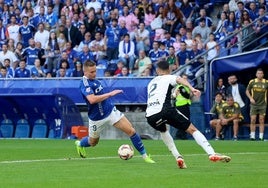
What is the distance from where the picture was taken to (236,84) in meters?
29.0

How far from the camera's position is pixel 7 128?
32.2 m

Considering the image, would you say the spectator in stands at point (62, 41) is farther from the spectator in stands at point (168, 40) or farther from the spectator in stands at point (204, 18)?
the spectator in stands at point (204, 18)

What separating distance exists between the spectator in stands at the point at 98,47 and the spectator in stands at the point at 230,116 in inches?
225

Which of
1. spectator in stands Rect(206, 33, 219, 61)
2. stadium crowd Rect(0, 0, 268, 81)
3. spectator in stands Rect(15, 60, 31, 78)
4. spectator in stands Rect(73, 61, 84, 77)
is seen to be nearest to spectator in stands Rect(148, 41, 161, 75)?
stadium crowd Rect(0, 0, 268, 81)

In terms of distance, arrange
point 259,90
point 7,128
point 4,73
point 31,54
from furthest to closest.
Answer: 1. point 31,54
2. point 4,73
3. point 7,128
4. point 259,90

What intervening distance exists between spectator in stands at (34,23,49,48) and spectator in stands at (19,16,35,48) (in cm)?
61

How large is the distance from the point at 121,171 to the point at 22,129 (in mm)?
17950

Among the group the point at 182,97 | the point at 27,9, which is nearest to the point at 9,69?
the point at 27,9

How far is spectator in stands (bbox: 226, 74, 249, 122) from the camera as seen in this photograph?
28.9 m

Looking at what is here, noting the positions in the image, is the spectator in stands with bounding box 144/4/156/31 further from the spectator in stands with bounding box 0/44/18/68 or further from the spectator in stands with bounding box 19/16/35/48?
the spectator in stands with bounding box 0/44/18/68

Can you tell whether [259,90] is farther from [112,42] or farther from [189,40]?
[112,42]

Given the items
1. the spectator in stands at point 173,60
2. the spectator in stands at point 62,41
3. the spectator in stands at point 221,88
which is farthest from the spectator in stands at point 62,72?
the spectator in stands at point 221,88

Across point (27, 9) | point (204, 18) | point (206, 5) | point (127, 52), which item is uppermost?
point (206, 5)

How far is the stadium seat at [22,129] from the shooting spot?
31898mm
